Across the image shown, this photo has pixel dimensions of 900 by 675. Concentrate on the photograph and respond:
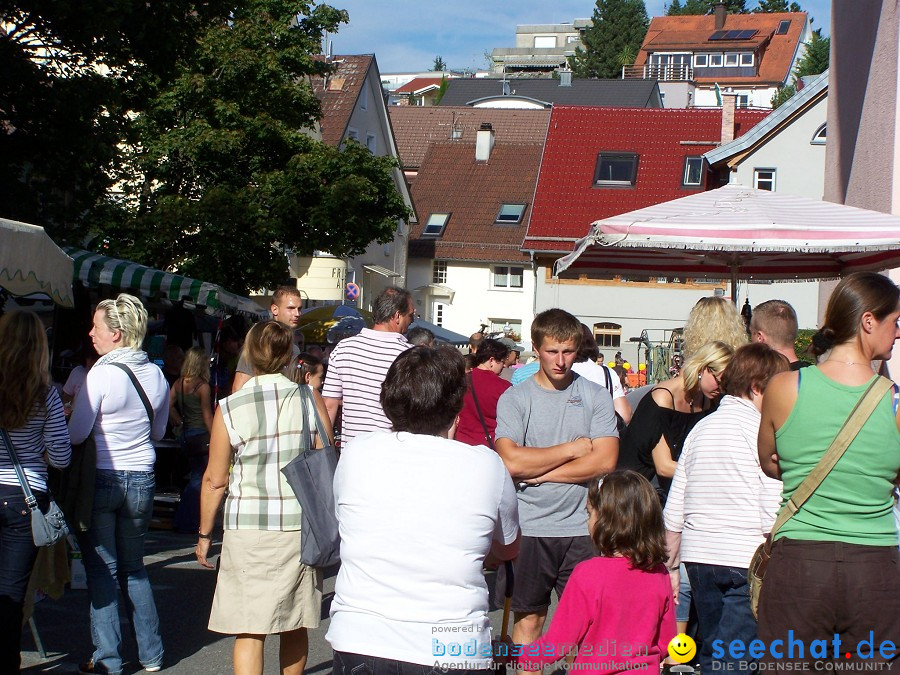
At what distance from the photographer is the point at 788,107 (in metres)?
34.7

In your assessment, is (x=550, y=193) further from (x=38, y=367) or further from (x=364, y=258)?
(x=38, y=367)

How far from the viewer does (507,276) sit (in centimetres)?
4512

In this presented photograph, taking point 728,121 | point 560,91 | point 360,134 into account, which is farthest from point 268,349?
point 560,91

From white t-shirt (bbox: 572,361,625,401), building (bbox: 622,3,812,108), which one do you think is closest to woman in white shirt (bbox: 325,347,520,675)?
white t-shirt (bbox: 572,361,625,401)

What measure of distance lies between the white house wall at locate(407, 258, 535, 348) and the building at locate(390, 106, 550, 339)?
1.7 inches

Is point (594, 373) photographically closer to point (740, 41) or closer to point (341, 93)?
point (341, 93)

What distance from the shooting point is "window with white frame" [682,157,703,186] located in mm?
40156

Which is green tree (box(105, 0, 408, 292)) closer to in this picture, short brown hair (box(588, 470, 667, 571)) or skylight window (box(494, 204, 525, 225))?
short brown hair (box(588, 470, 667, 571))

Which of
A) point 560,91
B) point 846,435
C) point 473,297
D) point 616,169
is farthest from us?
point 560,91

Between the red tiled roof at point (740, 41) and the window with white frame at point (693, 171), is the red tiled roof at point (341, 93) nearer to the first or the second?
the window with white frame at point (693, 171)

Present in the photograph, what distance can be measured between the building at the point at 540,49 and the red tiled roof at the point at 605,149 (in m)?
67.3

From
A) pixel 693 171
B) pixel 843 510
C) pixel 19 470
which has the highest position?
pixel 693 171

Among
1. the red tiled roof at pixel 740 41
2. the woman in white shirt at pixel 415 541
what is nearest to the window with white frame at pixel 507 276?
the woman in white shirt at pixel 415 541

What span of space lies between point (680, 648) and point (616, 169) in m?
38.5
